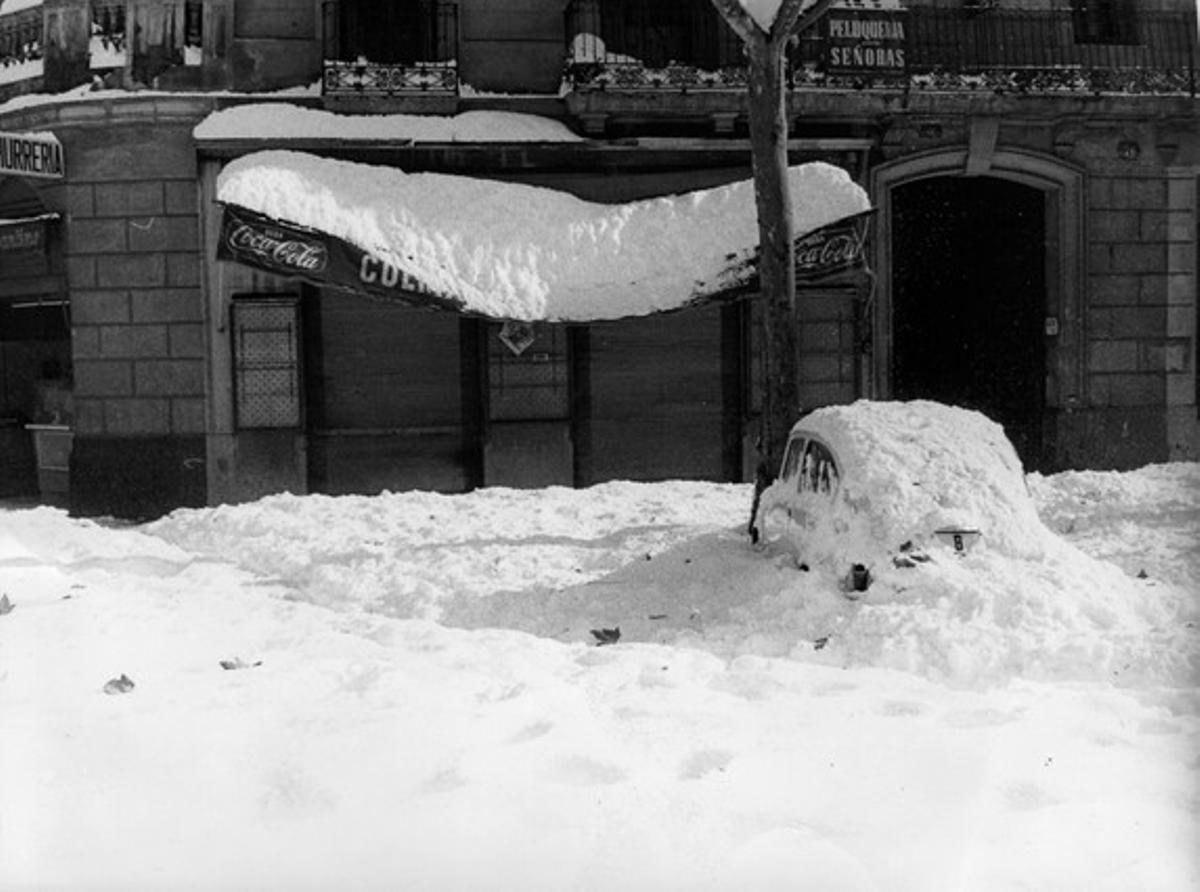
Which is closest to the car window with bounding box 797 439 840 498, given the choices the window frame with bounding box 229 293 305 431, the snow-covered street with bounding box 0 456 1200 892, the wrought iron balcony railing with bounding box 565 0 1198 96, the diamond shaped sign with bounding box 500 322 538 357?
the snow-covered street with bounding box 0 456 1200 892

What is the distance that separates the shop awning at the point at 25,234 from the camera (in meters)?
15.4

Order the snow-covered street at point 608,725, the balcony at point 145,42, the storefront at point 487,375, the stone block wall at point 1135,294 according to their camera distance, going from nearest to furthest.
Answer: the snow-covered street at point 608,725, the balcony at point 145,42, the storefront at point 487,375, the stone block wall at point 1135,294

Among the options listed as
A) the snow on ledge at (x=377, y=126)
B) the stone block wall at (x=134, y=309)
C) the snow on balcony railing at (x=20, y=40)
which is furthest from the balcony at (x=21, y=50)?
the snow on ledge at (x=377, y=126)

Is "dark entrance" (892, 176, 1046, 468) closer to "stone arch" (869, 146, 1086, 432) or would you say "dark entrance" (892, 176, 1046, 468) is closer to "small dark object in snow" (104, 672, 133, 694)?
"stone arch" (869, 146, 1086, 432)

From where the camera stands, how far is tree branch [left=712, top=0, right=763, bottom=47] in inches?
361

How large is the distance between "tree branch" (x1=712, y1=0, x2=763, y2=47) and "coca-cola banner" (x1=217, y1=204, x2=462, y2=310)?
531 centimetres

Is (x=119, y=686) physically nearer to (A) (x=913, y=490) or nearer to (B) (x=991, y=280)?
(A) (x=913, y=490)

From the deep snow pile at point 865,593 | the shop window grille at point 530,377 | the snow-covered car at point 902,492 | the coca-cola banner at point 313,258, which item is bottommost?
the deep snow pile at point 865,593

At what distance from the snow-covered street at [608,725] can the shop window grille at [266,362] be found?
5458mm

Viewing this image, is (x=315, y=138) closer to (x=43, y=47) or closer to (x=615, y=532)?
(x=43, y=47)

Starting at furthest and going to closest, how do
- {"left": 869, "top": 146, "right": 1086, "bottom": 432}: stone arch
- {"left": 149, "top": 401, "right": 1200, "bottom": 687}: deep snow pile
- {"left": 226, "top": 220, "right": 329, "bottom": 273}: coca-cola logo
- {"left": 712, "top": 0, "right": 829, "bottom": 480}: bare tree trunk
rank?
{"left": 869, "top": 146, "right": 1086, "bottom": 432}: stone arch
{"left": 226, "top": 220, "right": 329, "bottom": 273}: coca-cola logo
{"left": 712, "top": 0, "right": 829, "bottom": 480}: bare tree trunk
{"left": 149, "top": 401, "right": 1200, "bottom": 687}: deep snow pile

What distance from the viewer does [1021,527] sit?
7035 millimetres

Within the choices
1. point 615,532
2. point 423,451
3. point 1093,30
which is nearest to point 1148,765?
point 615,532

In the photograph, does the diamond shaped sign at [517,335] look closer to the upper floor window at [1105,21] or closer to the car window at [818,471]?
the car window at [818,471]
